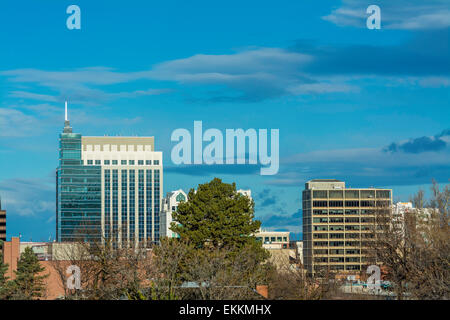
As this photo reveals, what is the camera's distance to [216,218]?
58.4 m

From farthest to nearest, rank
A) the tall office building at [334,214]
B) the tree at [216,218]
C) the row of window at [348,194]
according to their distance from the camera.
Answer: the row of window at [348,194]
the tall office building at [334,214]
the tree at [216,218]

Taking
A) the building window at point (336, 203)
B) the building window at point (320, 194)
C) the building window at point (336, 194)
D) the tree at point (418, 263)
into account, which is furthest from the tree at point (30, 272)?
the building window at point (336, 203)

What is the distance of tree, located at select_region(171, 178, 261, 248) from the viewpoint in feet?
190

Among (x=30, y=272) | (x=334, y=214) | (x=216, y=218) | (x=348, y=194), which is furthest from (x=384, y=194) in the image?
(x=216, y=218)

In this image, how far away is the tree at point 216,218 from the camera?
57812 millimetres

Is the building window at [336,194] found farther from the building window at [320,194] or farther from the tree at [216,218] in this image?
the tree at [216,218]

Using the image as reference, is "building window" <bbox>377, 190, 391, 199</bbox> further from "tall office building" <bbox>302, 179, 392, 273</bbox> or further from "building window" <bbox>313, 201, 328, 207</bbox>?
"building window" <bbox>313, 201, 328, 207</bbox>

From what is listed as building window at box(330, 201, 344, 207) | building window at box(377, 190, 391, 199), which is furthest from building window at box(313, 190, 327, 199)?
building window at box(377, 190, 391, 199)

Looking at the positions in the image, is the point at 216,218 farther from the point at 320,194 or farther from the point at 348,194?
the point at 348,194

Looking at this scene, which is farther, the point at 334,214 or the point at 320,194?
the point at 320,194

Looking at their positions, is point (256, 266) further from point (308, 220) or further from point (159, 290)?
point (308, 220)

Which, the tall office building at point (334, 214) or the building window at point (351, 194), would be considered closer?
the tall office building at point (334, 214)
